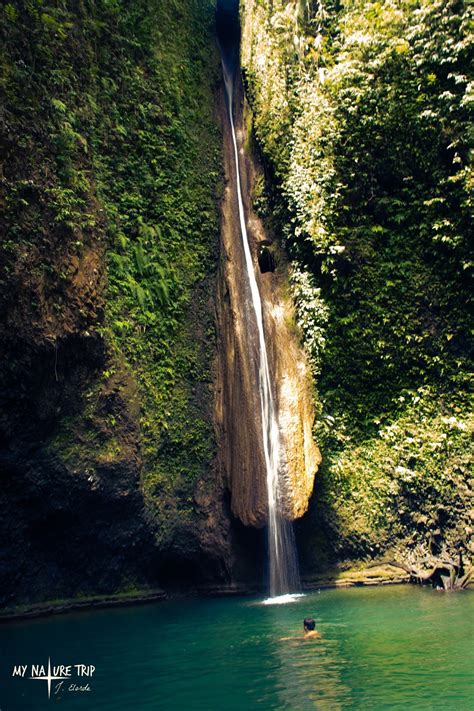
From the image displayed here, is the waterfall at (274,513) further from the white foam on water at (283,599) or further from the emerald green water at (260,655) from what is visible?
the emerald green water at (260,655)

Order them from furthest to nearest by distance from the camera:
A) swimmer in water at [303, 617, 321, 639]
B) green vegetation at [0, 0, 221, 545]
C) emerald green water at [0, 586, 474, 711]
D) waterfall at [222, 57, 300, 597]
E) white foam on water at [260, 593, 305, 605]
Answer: waterfall at [222, 57, 300, 597]
white foam on water at [260, 593, 305, 605]
green vegetation at [0, 0, 221, 545]
swimmer in water at [303, 617, 321, 639]
emerald green water at [0, 586, 474, 711]

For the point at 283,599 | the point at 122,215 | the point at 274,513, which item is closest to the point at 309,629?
the point at 283,599

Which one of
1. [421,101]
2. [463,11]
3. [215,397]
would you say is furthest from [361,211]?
[215,397]

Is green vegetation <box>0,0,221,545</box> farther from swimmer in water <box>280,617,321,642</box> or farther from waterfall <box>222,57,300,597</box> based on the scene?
swimmer in water <box>280,617,321,642</box>

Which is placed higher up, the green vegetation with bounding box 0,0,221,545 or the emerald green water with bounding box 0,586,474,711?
the green vegetation with bounding box 0,0,221,545

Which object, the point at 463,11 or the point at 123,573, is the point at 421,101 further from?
the point at 123,573

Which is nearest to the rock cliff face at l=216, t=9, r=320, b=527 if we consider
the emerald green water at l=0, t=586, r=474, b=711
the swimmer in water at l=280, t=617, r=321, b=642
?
the emerald green water at l=0, t=586, r=474, b=711

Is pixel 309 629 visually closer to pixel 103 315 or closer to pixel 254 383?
pixel 254 383
